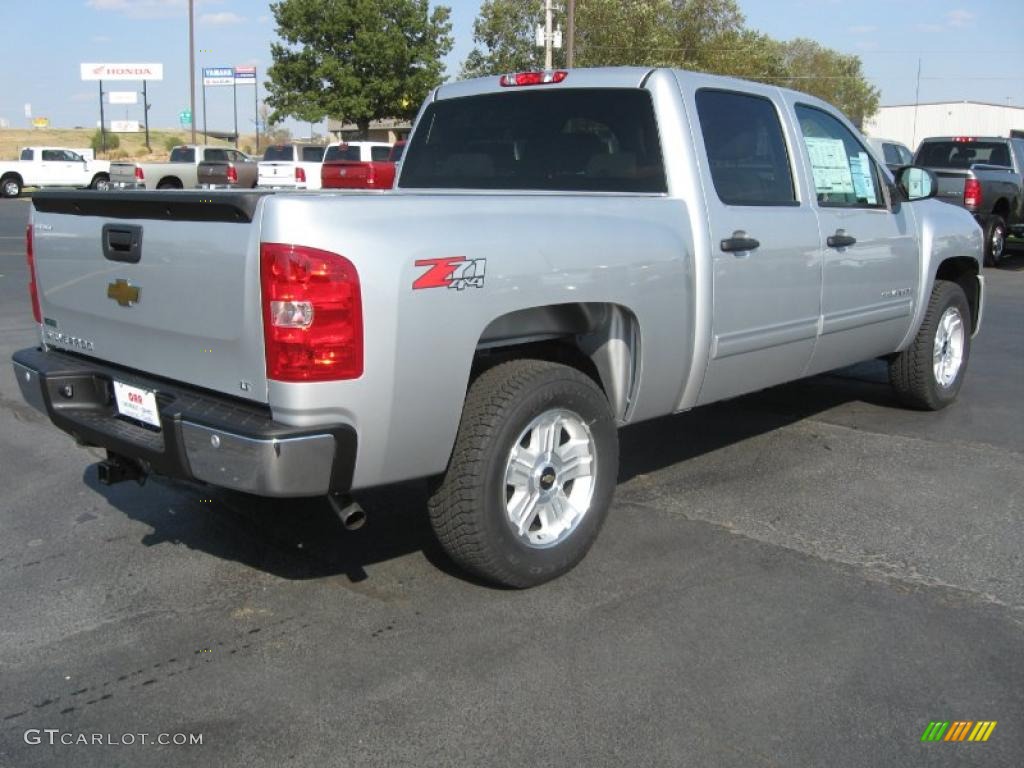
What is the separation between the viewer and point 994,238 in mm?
16828

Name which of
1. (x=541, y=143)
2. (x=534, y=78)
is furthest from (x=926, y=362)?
(x=534, y=78)

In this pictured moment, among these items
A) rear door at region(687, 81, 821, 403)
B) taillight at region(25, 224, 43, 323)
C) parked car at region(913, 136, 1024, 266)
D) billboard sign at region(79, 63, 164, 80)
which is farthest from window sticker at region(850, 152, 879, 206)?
billboard sign at region(79, 63, 164, 80)

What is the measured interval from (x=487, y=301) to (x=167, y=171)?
30.3m

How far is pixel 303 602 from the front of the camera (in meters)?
3.71

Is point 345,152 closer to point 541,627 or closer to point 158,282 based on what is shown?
point 158,282

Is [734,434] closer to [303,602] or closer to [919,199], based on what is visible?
[919,199]

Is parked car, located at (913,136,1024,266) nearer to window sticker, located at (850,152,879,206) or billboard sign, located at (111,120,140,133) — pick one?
window sticker, located at (850,152,879,206)

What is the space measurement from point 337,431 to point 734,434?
11.7 ft

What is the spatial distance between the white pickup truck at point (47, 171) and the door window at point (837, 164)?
35.0 metres

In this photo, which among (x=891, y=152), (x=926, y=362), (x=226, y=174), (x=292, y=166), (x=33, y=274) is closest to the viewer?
(x=33, y=274)

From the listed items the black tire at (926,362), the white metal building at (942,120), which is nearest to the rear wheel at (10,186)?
the black tire at (926,362)

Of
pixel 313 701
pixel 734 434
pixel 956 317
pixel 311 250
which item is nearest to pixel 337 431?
pixel 311 250

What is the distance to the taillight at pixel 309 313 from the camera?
2.93 metres

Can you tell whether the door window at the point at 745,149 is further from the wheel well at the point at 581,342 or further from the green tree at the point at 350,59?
the green tree at the point at 350,59
